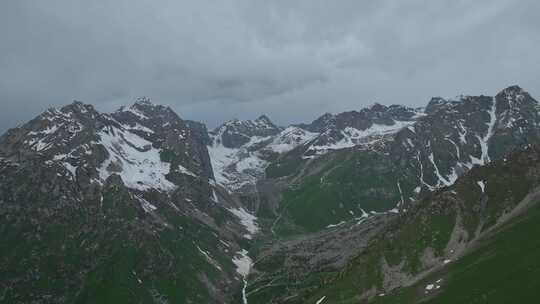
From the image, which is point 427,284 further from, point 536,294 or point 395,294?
point 536,294

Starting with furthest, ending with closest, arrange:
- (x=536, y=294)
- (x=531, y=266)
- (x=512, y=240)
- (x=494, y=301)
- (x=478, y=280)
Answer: (x=512, y=240) < (x=478, y=280) < (x=531, y=266) < (x=494, y=301) < (x=536, y=294)

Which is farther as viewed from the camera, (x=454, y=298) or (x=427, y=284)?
(x=427, y=284)

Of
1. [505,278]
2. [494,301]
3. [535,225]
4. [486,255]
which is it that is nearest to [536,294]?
[494,301]

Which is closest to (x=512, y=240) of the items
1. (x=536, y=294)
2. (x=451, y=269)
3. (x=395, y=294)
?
(x=451, y=269)

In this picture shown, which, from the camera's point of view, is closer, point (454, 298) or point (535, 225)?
point (454, 298)

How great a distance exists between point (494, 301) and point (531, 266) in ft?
79.7

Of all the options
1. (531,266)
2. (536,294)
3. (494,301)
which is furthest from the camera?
(531,266)

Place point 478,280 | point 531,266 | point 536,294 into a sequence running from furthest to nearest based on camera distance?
point 478,280, point 531,266, point 536,294

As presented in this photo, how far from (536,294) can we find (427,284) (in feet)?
203

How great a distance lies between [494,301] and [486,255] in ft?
167

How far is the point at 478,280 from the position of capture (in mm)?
170625

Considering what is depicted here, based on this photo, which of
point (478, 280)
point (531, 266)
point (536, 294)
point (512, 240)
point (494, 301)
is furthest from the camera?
point (512, 240)

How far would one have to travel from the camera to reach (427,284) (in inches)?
7662

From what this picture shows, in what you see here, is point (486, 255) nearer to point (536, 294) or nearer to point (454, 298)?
point (454, 298)
